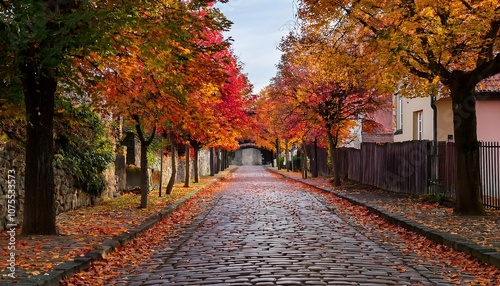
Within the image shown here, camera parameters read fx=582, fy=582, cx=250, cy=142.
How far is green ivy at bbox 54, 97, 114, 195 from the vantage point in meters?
15.9

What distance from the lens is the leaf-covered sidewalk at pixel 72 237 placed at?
751cm

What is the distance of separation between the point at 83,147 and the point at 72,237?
25.9ft

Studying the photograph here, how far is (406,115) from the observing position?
2972 centimetres

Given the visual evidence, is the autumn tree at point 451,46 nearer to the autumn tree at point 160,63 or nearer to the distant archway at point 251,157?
the autumn tree at point 160,63

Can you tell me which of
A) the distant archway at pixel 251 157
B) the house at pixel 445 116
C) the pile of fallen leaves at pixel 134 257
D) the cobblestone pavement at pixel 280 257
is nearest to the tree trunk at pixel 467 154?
the cobblestone pavement at pixel 280 257

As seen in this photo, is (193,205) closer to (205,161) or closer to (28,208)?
(28,208)

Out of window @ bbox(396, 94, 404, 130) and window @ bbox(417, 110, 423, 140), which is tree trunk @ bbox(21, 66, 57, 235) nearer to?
window @ bbox(417, 110, 423, 140)

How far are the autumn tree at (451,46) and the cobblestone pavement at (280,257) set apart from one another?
129 inches

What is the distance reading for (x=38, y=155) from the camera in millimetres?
10289

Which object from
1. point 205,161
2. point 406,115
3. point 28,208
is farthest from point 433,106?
point 205,161

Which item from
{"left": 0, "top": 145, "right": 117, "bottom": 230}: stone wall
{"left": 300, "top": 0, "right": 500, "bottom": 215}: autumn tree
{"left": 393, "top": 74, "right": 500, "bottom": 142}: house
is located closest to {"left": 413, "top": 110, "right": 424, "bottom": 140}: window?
{"left": 393, "top": 74, "right": 500, "bottom": 142}: house

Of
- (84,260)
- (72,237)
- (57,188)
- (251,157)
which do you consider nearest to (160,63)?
(72,237)

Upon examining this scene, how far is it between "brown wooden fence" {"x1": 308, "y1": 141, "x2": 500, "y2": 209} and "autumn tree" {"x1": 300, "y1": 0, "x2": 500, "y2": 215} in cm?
201

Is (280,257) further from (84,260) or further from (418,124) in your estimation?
(418,124)
